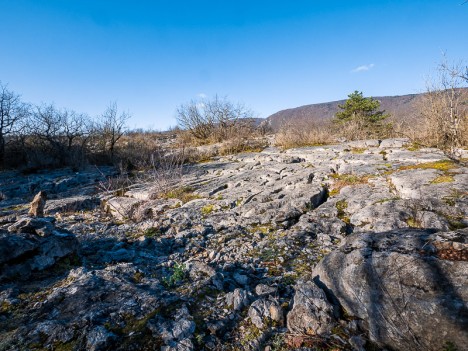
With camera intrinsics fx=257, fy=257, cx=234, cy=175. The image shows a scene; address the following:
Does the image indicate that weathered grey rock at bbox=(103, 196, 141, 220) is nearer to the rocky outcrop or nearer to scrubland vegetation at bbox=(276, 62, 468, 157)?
the rocky outcrop

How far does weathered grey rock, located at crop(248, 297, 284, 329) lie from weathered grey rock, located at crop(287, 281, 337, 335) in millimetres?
93

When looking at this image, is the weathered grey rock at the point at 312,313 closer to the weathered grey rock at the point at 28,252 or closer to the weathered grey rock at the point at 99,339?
the weathered grey rock at the point at 99,339

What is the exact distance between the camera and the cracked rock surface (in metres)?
1.72

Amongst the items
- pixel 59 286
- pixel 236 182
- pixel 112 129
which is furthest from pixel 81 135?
pixel 59 286

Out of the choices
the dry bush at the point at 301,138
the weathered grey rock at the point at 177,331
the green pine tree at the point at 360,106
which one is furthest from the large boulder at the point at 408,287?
the green pine tree at the point at 360,106

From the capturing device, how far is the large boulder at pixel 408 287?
1.50m

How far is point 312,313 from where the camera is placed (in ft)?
6.11

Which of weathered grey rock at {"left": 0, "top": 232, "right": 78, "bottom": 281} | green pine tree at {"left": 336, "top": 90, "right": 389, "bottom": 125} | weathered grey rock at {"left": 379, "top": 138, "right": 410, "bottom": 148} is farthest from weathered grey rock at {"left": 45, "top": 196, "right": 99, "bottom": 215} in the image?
green pine tree at {"left": 336, "top": 90, "right": 389, "bottom": 125}

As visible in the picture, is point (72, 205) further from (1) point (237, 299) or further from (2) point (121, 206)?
(1) point (237, 299)

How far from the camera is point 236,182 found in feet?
21.0

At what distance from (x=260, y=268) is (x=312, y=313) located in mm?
1075

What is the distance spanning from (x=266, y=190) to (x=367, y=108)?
1939 centimetres

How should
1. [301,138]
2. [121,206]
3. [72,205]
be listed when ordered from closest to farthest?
[121,206] → [72,205] → [301,138]

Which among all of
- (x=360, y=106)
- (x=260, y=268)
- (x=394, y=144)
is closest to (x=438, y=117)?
(x=394, y=144)
